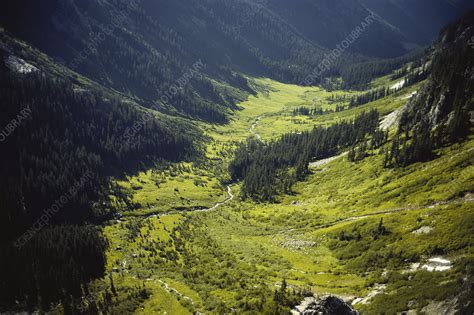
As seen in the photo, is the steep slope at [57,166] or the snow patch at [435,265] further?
the steep slope at [57,166]

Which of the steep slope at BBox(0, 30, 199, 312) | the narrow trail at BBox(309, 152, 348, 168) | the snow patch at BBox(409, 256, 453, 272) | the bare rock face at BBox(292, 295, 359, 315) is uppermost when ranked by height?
the narrow trail at BBox(309, 152, 348, 168)

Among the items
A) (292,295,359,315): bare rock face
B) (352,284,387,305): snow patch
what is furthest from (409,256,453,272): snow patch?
(292,295,359,315): bare rock face

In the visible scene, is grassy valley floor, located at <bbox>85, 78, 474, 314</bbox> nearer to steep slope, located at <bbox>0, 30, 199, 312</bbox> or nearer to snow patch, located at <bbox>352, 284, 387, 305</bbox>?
snow patch, located at <bbox>352, 284, 387, 305</bbox>

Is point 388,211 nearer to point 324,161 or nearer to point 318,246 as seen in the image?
point 318,246

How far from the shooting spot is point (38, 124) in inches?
5492

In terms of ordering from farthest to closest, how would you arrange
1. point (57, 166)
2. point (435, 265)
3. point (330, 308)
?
point (57, 166), point (435, 265), point (330, 308)

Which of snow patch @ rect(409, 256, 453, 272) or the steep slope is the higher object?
snow patch @ rect(409, 256, 453, 272)

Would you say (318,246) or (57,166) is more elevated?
(318,246)

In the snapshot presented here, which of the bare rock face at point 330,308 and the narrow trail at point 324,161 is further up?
the narrow trail at point 324,161

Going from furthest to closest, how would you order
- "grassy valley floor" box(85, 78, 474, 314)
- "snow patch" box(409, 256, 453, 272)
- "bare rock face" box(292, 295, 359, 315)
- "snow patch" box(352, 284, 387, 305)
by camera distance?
"grassy valley floor" box(85, 78, 474, 314), "snow patch" box(409, 256, 453, 272), "snow patch" box(352, 284, 387, 305), "bare rock face" box(292, 295, 359, 315)

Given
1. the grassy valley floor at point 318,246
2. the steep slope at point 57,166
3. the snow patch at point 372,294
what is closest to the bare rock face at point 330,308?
the grassy valley floor at point 318,246

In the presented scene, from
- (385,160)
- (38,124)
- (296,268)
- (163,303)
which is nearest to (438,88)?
(385,160)

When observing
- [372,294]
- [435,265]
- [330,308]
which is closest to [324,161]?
[435,265]

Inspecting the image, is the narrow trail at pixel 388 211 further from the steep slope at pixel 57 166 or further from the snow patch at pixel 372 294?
the steep slope at pixel 57 166
